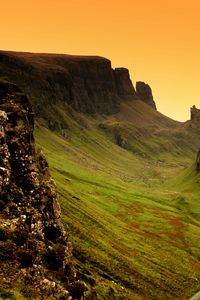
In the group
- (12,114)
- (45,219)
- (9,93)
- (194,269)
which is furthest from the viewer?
(194,269)

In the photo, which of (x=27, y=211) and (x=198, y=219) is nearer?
(x=27, y=211)

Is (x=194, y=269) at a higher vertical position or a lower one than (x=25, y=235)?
lower

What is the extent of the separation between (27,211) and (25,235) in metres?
4.71

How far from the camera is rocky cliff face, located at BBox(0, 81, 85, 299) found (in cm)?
3734

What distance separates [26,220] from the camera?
146ft

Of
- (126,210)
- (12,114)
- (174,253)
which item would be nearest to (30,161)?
(12,114)

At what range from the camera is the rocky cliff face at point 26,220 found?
37344 millimetres

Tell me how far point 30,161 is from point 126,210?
132341 mm

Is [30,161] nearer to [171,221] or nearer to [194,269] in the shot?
[194,269]

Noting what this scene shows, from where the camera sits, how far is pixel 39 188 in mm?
51219

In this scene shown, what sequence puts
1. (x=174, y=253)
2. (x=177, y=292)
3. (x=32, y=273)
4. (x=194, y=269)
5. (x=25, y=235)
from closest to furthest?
1. (x=32, y=273)
2. (x=25, y=235)
3. (x=177, y=292)
4. (x=194, y=269)
5. (x=174, y=253)

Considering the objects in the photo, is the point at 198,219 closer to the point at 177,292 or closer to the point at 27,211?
the point at 177,292

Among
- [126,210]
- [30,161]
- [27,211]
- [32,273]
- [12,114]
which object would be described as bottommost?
[126,210]

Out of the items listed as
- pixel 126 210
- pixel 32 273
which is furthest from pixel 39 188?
pixel 126 210
